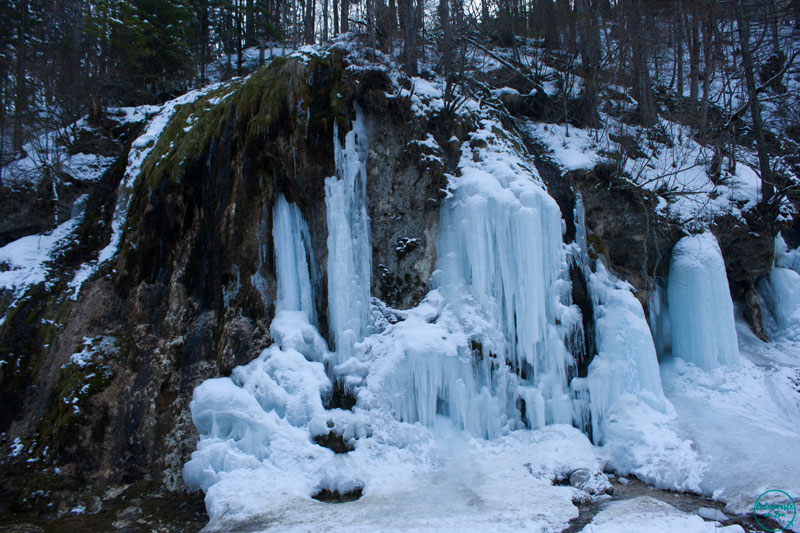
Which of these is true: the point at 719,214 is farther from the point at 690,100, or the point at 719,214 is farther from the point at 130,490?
the point at 130,490

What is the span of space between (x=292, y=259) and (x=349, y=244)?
3.12ft

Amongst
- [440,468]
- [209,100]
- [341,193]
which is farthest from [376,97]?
[440,468]

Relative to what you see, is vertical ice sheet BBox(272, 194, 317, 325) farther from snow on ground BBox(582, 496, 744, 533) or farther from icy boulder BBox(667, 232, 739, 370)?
icy boulder BBox(667, 232, 739, 370)

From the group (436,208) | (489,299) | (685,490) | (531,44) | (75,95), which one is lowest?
(685,490)

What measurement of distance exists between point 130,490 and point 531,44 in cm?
1759

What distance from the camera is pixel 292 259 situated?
746cm

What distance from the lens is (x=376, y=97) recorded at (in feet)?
26.7

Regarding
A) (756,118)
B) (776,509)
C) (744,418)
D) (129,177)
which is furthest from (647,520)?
(756,118)

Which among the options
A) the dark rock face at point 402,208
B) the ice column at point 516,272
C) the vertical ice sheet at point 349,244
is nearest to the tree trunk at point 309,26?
the vertical ice sheet at point 349,244

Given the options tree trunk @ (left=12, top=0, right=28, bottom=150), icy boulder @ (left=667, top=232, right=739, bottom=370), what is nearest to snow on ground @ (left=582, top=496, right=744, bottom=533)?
icy boulder @ (left=667, top=232, right=739, bottom=370)

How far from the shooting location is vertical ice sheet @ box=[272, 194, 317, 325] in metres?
7.36

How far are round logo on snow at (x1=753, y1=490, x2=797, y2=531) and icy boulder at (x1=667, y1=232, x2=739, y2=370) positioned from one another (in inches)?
152

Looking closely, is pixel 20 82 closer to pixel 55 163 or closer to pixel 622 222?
pixel 55 163

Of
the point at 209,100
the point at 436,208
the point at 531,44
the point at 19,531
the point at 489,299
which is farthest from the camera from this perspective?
the point at 531,44
